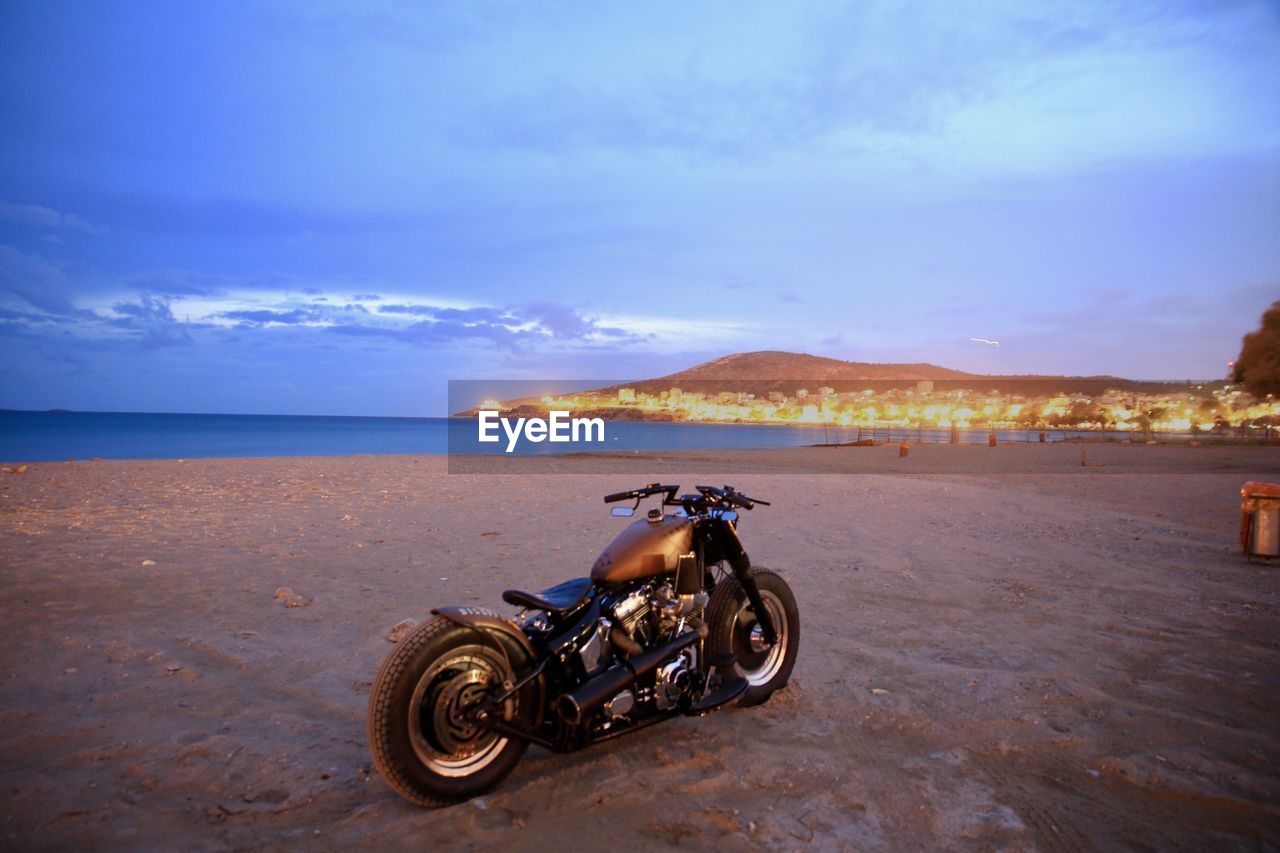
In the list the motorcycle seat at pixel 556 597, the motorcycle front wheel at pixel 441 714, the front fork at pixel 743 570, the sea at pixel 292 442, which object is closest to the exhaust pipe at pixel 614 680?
the motorcycle front wheel at pixel 441 714

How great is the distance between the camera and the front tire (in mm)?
4125

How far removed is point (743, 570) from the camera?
13.4 ft

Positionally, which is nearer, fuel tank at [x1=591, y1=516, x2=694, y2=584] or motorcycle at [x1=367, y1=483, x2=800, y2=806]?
motorcycle at [x1=367, y1=483, x2=800, y2=806]

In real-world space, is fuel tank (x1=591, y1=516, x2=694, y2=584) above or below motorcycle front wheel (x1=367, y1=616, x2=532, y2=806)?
above

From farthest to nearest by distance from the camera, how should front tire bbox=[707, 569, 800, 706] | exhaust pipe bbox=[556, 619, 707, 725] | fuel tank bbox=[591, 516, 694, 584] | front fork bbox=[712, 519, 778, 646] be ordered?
1. front tire bbox=[707, 569, 800, 706]
2. front fork bbox=[712, 519, 778, 646]
3. fuel tank bbox=[591, 516, 694, 584]
4. exhaust pipe bbox=[556, 619, 707, 725]

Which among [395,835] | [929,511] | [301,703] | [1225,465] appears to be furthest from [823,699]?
[1225,465]

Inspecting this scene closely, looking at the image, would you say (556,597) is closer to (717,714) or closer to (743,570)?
(743,570)

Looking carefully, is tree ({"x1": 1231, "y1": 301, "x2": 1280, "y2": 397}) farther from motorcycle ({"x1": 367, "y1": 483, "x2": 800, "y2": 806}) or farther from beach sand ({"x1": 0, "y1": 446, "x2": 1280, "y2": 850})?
motorcycle ({"x1": 367, "y1": 483, "x2": 800, "y2": 806})

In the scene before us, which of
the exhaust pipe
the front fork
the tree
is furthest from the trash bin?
the tree

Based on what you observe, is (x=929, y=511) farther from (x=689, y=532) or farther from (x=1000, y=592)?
(x=689, y=532)

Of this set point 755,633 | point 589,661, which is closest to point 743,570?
point 755,633

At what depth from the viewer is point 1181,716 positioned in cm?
409

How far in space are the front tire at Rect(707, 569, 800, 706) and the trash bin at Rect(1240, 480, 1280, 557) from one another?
7134 millimetres

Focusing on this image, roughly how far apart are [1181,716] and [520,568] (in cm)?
576
